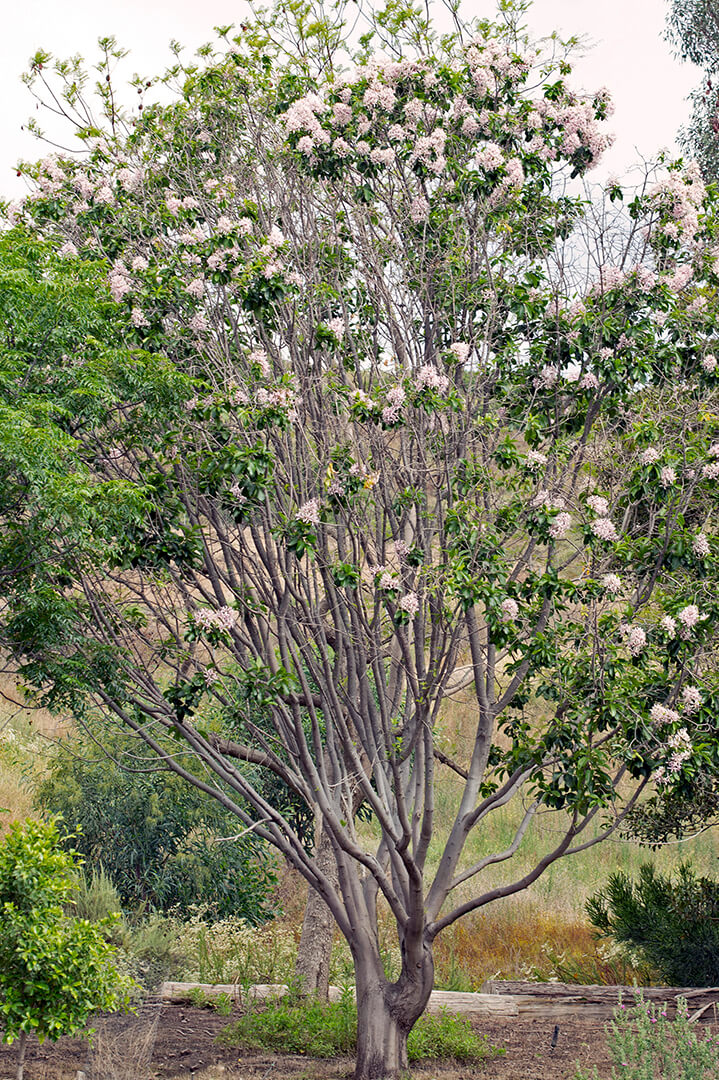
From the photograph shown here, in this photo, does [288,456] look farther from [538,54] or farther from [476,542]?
[538,54]

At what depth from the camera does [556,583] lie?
17.6 feet

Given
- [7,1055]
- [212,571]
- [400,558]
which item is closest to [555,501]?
[400,558]

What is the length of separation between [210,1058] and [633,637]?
4423 mm

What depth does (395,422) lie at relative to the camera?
5.48 m

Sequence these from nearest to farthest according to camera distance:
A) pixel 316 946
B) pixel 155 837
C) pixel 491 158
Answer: pixel 491 158
pixel 316 946
pixel 155 837

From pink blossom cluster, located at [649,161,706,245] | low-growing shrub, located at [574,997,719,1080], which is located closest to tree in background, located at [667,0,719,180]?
pink blossom cluster, located at [649,161,706,245]

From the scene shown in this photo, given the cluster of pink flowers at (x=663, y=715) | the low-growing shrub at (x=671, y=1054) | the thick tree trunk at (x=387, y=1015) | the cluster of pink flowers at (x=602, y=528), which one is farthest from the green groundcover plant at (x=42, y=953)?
Result: the cluster of pink flowers at (x=602, y=528)

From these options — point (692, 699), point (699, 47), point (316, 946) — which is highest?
point (699, 47)

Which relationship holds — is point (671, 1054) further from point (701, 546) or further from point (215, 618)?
point (215, 618)

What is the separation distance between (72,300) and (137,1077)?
15.7 ft

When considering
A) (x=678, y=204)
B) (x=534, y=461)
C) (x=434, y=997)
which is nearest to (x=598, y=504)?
(x=534, y=461)

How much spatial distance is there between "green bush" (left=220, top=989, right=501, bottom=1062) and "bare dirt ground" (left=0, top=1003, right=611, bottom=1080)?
11cm

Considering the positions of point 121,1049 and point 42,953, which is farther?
point 121,1049

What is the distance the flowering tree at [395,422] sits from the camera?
17.8 ft
